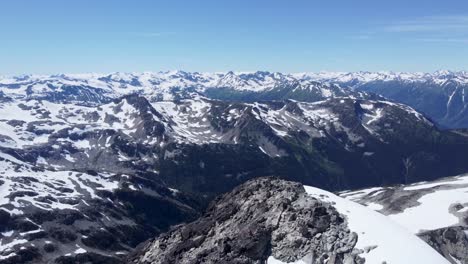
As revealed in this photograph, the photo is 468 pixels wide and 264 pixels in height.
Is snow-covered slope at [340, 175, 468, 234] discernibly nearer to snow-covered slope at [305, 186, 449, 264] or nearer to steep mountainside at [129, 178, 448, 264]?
steep mountainside at [129, 178, 448, 264]

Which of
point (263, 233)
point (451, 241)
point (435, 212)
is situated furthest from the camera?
point (435, 212)

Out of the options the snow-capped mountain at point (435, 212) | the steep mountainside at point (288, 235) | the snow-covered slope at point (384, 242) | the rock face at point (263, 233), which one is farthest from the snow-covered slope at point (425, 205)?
the rock face at point (263, 233)

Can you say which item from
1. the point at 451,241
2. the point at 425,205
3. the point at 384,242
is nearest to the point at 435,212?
the point at 425,205

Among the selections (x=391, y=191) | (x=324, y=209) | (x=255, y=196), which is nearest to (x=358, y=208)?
(x=324, y=209)

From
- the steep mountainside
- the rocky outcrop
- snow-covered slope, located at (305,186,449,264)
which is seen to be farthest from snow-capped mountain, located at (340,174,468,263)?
the steep mountainside

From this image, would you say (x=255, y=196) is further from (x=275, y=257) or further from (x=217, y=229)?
(x=275, y=257)

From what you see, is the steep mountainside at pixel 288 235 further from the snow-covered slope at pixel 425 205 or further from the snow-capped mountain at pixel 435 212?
the snow-covered slope at pixel 425 205

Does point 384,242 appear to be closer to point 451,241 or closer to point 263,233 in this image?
point 263,233
